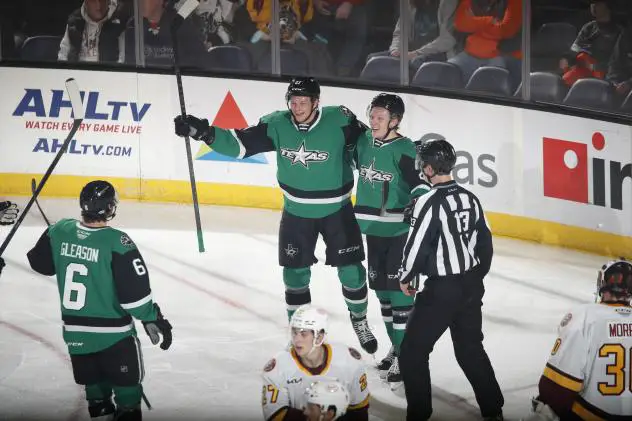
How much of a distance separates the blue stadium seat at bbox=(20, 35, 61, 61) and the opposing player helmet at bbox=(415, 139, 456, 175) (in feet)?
17.7

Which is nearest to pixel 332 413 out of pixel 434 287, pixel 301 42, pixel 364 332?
pixel 434 287

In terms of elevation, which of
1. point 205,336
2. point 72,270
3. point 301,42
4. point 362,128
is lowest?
point 205,336

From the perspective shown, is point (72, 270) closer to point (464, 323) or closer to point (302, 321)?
point (302, 321)

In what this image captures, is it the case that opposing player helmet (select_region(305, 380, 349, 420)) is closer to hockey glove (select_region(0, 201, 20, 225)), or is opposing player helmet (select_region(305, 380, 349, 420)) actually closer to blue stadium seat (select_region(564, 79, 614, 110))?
hockey glove (select_region(0, 201, 20, 225))

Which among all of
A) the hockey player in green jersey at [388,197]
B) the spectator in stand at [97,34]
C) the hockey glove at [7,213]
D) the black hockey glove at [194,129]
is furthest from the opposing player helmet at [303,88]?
the spectator in stand at [97,34]

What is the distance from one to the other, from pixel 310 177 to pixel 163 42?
154 inches

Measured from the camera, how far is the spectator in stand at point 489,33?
341 inches

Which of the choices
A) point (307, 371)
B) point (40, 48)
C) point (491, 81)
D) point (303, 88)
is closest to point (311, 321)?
point (307, 371)

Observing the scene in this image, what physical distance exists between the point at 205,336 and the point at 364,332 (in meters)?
0.96

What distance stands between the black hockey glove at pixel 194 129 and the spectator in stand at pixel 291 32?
345 cm

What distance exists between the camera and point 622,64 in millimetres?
8211

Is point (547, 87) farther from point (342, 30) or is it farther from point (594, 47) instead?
point (342, 30)

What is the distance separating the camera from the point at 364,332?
618cm

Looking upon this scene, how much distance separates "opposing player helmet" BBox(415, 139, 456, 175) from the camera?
506 cm
